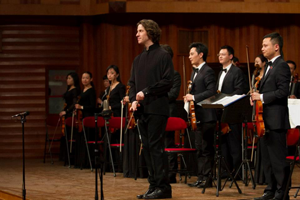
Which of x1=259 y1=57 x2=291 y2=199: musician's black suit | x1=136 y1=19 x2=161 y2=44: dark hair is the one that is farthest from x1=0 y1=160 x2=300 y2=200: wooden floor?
x1=136 y1=19 x2=161 y2=44: dark hair

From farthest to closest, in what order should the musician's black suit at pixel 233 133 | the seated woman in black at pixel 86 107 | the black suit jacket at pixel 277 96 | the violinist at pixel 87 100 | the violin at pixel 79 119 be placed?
the violinist at pixel 87 100
the seated woman in black at pixel 86 107
the violin at pixel 79 119
the musician's black suit at pixel 233 133
the black suit jacket at pixel 277 96

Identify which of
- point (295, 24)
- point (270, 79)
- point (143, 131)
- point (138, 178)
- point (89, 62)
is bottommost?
point (138, 178)

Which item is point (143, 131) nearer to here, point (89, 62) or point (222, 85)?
point (222, 85)

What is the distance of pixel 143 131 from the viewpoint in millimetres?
5098

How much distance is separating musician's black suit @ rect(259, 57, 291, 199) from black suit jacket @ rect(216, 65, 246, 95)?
5.82 feet

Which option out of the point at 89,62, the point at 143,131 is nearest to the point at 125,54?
the point at 89,62

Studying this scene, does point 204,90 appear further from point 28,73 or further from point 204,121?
point 28,73

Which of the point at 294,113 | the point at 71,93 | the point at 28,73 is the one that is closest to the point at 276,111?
the point at 294,113

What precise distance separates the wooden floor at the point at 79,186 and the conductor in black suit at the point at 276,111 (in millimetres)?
547

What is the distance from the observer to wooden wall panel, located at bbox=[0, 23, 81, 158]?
10969 mm

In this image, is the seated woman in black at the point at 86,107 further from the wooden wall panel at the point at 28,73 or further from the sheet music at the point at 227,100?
the sheet music at the point at 227,100

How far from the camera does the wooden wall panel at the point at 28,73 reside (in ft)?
36.0

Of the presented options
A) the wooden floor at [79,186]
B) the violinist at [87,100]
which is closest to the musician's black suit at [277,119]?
the wooden floor at [79,186]

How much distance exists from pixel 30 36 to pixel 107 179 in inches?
197
